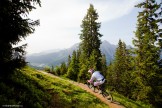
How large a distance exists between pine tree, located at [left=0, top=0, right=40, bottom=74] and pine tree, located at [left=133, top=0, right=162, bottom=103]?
22018mm

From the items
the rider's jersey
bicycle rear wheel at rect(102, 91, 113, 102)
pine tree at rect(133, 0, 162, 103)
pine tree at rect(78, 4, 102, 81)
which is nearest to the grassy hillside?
bicycle rear wheel at rect(102, 91, 113, 102)

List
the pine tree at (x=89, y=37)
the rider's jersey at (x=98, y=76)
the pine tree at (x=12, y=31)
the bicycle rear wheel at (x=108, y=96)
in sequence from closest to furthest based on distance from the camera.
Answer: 1. the pine tree at (x=12, y=31)
2. the rider's jersey at (x=98, y=76)
3. the bicycle rear wheel at (x=108, y=96)
4. the pine tree at (x=89, y=37)

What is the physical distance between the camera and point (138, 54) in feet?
104

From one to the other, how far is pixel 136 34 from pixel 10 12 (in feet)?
83.1

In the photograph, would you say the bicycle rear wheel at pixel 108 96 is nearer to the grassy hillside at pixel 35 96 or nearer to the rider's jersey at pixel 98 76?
the grassy hillside at pixel 35 96

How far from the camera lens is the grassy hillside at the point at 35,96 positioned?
33.7ft

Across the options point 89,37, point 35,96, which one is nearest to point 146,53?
point 89,37

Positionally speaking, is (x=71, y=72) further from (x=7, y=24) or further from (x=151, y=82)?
(x=7, y=24)

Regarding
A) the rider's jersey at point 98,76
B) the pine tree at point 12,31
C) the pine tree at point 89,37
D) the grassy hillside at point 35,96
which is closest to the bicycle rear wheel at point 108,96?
the grassy hillside at point 35,96

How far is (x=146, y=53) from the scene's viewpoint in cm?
3027

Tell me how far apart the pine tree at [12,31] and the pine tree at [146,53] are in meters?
22.0

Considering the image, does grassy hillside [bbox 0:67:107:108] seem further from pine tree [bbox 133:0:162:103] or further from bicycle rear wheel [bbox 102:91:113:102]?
pine tree [bbox 133:0:162:103]

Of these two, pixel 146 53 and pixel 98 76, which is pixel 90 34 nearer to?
pixel 146 53

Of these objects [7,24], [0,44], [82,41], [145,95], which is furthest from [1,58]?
[82,41]
